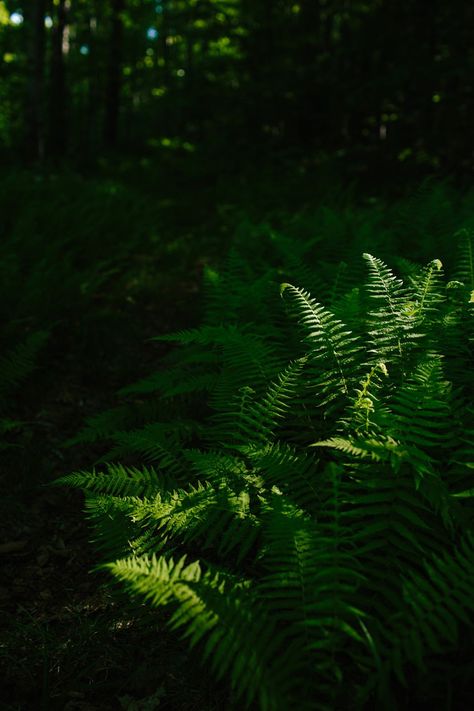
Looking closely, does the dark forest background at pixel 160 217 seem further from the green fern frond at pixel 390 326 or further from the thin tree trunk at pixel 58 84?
the green fern frond at pixel 390 326

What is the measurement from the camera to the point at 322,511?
6.57ft

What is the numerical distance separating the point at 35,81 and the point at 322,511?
35.0 ft

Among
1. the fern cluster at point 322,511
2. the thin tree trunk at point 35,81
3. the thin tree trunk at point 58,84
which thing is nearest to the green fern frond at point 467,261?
the fern cluster at point 322,511

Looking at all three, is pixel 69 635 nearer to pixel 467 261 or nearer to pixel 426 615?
pixel 426 615

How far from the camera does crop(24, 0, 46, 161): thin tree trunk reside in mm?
9734

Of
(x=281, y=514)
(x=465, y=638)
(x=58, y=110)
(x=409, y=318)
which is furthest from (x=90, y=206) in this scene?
(x=58, y=110)

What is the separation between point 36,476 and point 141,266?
4.27 m

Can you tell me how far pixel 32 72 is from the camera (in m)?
9.88

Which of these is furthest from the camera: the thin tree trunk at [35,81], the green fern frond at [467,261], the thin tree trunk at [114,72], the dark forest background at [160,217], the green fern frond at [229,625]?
the thin tree trunk at [114,72]

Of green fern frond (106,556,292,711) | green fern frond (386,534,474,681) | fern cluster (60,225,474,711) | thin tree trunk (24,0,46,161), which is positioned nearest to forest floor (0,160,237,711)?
fern cluster (60,225,474,711)

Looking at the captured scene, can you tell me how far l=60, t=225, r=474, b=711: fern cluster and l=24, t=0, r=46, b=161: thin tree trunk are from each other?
8685 mm

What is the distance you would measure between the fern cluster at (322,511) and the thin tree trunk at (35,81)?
8.69 meters

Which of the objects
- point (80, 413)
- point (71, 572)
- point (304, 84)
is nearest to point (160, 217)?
point (304, 84)

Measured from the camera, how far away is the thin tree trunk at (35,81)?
973 cm
